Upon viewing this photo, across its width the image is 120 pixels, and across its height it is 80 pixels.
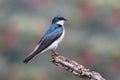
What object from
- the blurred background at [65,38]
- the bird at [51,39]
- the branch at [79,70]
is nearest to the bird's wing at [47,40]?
the bird at [51,39]

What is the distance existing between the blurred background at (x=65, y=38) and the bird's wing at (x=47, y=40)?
7.29 m

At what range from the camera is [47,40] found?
18.5ft

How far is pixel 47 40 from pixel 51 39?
0.12 m

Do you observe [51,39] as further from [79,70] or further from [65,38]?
[65,38]

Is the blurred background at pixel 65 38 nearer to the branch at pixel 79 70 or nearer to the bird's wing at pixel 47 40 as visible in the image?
the bird's wing at pixel 47 40

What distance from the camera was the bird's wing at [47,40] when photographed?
5.59 meters

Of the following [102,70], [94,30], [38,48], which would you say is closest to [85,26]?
[94,30]

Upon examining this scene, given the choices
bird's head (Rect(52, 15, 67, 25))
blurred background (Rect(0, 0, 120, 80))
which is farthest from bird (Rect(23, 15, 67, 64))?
blurred background (Rect(0, 0, 120, 80))

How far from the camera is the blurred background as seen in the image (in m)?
13.9

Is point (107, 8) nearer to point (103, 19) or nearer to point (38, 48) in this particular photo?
point (103, 19)

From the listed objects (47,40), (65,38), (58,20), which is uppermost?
(65,38)

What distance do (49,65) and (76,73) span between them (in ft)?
29.6

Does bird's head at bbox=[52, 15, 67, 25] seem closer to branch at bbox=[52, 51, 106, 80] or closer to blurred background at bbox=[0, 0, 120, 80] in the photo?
branch at bbox=[52, 51, 106, 80]

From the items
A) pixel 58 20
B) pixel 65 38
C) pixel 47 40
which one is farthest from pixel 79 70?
pixel 65 38
